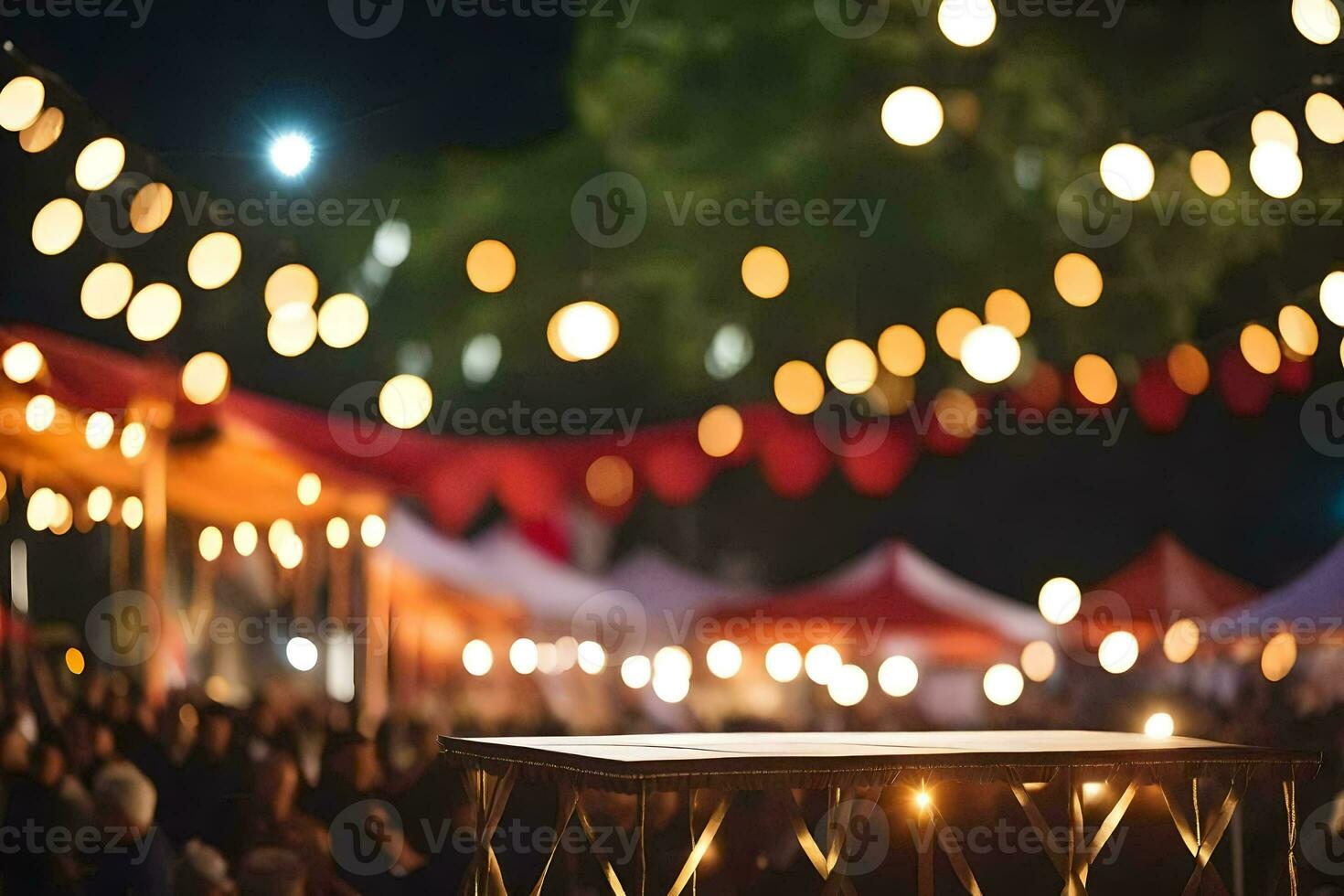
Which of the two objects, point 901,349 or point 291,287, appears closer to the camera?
point 291,287

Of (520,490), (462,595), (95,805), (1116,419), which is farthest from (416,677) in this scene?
(1116,419)

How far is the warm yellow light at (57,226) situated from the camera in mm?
5484

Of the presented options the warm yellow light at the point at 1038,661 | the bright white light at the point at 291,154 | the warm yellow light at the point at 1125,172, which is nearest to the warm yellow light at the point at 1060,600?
the warm yellow light at the point at 1038,661

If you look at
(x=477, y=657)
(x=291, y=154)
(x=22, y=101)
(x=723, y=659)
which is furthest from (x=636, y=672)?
(x=22, y=101)

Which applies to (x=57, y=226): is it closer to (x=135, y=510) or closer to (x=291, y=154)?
(x=291, y=154)

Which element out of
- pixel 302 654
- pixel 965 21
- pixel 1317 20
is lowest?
pixel 302 654

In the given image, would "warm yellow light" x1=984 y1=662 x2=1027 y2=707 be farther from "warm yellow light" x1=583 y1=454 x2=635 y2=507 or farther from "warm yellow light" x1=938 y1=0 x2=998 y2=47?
"warm yellow light" x1=938 y1=0 x2=998 y2=47

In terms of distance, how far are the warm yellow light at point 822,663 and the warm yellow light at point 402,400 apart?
1.48 m

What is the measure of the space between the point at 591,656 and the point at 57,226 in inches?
86.8

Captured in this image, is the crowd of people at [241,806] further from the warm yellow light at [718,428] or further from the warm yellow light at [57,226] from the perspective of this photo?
the warm yellow light at [57,226]

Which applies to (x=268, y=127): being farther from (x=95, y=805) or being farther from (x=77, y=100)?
(x=95, y=805)

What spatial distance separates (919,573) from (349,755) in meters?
1.93

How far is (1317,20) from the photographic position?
6.09 meters

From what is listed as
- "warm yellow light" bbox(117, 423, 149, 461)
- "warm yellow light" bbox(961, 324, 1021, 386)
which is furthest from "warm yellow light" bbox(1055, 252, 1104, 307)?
"warm yellow light" bbox(117, 423, 149, 461)
